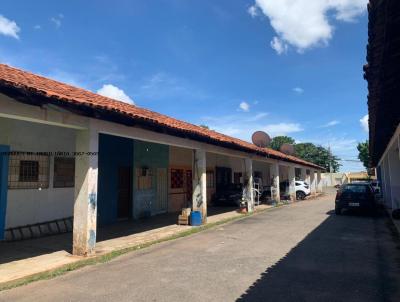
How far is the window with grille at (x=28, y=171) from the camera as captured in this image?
9.59m

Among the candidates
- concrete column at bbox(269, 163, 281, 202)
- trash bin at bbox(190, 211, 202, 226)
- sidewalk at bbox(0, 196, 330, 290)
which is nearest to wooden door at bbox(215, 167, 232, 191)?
concrete column at bbox(269, 163, 281, 202)

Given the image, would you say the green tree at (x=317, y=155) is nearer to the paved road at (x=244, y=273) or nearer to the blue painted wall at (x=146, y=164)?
the blue painted wall at (x=146, y=164)

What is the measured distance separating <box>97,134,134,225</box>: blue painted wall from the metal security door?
2747mm

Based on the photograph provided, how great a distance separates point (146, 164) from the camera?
609 inches

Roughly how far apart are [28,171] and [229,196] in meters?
12.7

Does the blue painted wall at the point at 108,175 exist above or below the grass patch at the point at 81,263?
Result: above

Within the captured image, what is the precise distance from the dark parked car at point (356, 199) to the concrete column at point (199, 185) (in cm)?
668

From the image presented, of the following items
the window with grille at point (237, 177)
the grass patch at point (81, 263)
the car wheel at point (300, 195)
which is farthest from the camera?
the car wheel at point (300, 195)

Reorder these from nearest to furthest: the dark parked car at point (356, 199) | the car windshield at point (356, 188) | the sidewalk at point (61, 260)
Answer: the sidewalk at point (61, 260)
the dark parked car at point (356, 199)
the car windshield at point (356, 188)

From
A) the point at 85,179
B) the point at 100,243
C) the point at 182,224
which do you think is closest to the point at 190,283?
the point at 85,179

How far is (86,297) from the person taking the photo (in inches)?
202

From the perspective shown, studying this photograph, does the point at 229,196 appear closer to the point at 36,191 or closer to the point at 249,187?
the point at 249,187

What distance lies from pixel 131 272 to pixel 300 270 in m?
3.06

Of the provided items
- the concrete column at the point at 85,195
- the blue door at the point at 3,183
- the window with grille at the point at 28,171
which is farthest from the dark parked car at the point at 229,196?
the concrete column at the point at 85,195
